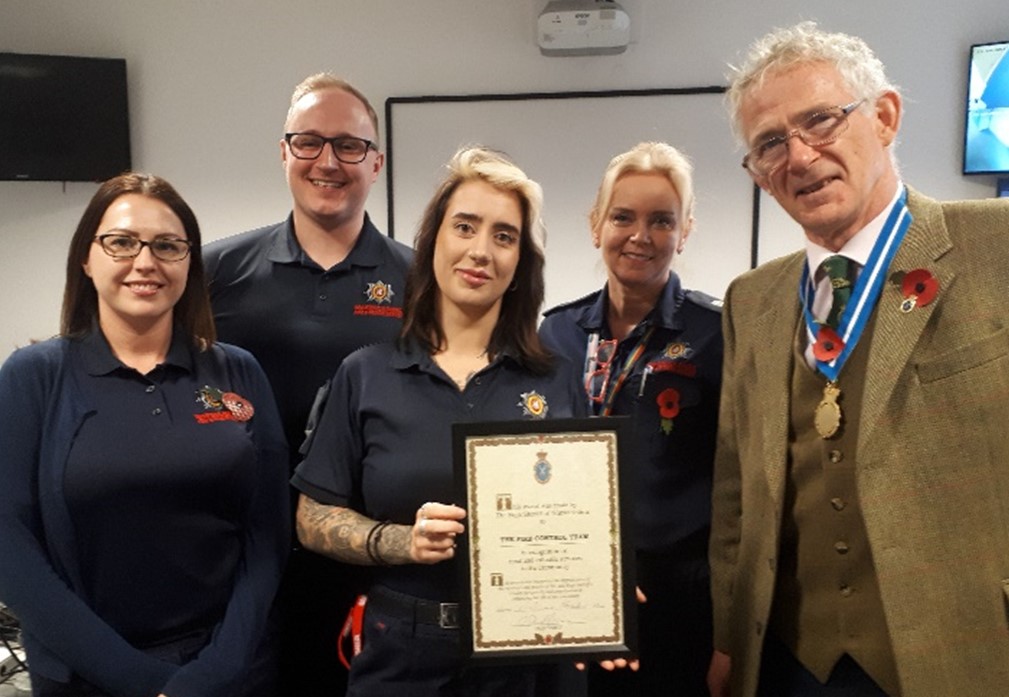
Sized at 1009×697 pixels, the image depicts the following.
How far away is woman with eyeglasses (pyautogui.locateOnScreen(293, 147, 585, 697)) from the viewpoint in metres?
1.65

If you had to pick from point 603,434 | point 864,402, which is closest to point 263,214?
Answer: point 603,434

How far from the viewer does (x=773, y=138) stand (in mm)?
1556

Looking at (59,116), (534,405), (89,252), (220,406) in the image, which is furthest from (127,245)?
(59,116)

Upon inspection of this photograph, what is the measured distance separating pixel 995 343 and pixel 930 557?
382 millimetres

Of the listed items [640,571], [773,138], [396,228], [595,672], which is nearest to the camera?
[773,138]

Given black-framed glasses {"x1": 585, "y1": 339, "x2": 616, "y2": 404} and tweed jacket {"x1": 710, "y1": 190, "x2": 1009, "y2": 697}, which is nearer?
tweed jacket {"x1": 710, "y1": 190, "x2": 1009, "y2": 697}

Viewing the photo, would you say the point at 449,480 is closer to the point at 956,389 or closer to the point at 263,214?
the point at 956,389

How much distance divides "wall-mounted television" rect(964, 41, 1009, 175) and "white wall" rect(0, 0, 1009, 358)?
100mm

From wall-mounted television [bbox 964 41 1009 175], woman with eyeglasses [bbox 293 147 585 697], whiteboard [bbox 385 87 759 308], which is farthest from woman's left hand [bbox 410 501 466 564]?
wall-mounted television [bbox 964 41 1009 175]

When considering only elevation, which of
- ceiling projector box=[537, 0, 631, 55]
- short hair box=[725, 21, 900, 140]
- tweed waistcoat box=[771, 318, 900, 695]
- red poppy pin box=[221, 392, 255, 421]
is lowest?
tweed waistcoat box=[771, 318, 900, 695]

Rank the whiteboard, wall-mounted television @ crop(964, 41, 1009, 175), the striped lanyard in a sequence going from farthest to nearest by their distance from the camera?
the whiteboard
wall-mounted television @ crop(964, 41, 1009, 175)
the striped lanyard

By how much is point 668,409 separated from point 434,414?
0.69 m

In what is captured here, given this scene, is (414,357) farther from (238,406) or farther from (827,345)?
(827,345)

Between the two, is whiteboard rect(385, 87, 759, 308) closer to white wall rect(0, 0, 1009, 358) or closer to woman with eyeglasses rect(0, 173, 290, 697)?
white wall rect(0, 0, 1009, 358)
